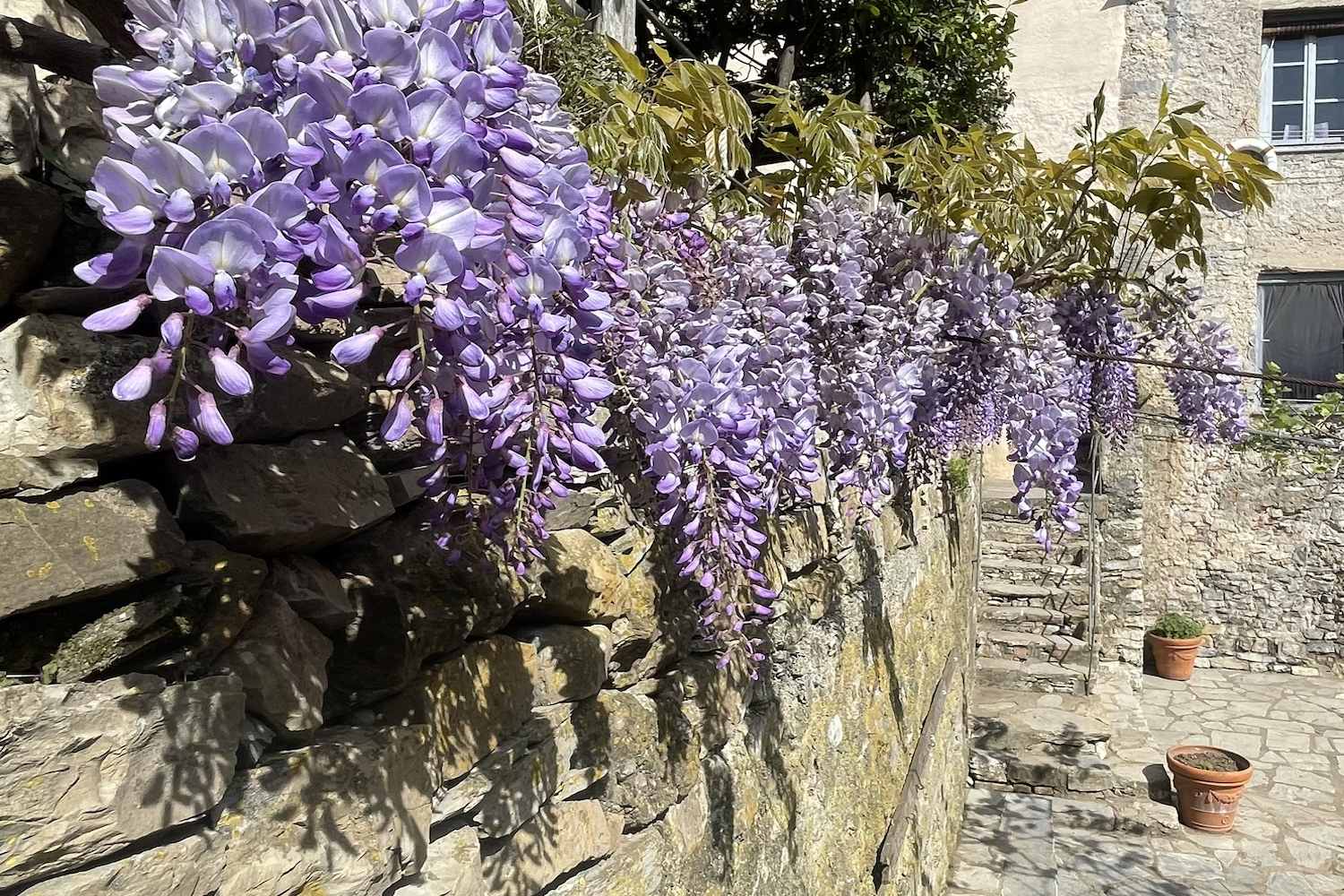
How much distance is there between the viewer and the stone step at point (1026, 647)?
8508mm

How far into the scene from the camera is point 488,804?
3.99 feet

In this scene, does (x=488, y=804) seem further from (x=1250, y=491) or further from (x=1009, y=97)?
(x=1250, y=491)

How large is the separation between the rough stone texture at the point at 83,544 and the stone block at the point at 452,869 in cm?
51

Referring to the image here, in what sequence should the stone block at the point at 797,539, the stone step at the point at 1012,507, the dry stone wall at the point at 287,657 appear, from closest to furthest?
1. the dry stone wall at the point at 287,657
2. the stone block at the point at 797,539
3. the stone step at the point at 1012,507

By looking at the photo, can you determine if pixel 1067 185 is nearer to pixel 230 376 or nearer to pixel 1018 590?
pixel 230 376

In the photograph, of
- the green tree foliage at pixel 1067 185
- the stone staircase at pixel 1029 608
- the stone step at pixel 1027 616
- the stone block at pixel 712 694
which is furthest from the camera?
the stone step at pixel 1027 616

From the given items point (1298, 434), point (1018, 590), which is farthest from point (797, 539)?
point (1298, 434)

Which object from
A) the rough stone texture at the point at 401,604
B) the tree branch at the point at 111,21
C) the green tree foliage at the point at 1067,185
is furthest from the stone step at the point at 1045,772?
the tree branch at the point at 111,21

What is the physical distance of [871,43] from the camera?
4.59 metres

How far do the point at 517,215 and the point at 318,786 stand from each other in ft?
1.98

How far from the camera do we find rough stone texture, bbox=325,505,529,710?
3.41ft

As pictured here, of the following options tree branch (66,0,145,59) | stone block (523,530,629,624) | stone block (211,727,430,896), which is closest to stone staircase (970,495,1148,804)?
stone block (523,530,629,624)

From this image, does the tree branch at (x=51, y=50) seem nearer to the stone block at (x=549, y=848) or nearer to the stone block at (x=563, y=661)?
the stone block at (x=563, y=661)

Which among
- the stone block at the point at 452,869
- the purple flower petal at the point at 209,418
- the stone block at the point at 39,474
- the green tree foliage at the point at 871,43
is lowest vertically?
the stone block at the point at 452,869
